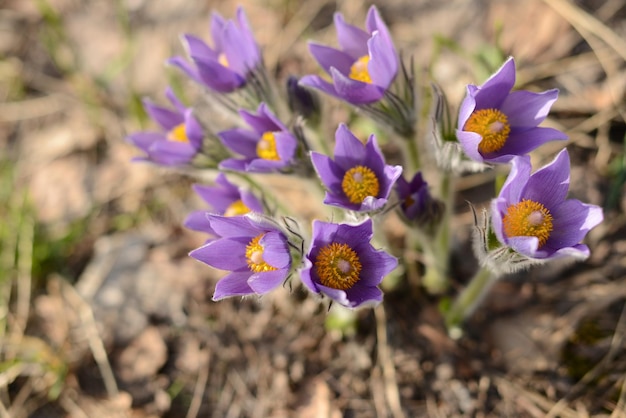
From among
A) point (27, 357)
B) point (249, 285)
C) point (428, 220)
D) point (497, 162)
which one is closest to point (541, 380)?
point (428, 220)

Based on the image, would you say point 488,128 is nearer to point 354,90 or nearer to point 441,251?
point 354,90

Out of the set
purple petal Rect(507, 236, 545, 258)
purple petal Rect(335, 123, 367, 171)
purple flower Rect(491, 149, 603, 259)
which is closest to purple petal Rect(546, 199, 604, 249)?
purple flower Rect(491, 149, 603, 259)

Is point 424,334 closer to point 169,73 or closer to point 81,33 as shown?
point 169,73

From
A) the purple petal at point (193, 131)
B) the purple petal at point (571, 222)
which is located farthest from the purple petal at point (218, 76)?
the purple petal at point (571, 222)

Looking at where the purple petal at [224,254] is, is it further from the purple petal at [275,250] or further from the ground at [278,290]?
→ the ground at [278,290]

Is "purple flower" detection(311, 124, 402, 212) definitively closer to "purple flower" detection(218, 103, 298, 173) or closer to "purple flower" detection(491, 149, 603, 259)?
"purple flower" detection(218, 103, 298, 173)

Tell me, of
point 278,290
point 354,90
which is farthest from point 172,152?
point 278,290
